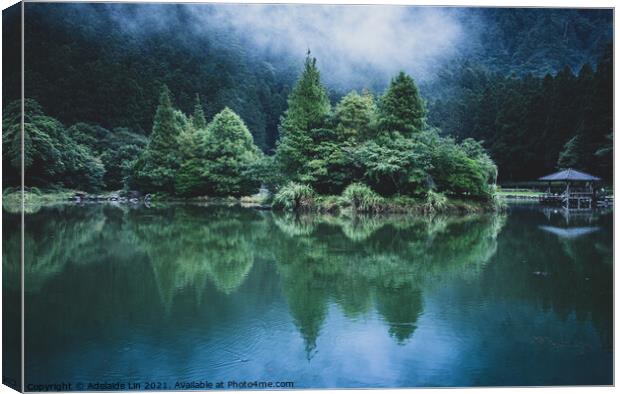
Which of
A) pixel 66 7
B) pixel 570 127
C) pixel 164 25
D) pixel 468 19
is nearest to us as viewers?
pixel 66 7

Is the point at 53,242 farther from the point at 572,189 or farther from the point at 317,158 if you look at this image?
the point at 317,158

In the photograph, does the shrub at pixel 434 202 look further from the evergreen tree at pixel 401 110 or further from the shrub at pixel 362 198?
the evergreen tree at pixel 401 110

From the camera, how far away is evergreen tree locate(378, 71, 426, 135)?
42.8 ft

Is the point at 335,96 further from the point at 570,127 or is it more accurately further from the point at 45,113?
the point at 45,113

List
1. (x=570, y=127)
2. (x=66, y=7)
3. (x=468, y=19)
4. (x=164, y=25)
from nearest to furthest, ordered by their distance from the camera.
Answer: (x=66, y=7) → (x=468, y=19) → (x=164, y=25) → (x=570, y=127)

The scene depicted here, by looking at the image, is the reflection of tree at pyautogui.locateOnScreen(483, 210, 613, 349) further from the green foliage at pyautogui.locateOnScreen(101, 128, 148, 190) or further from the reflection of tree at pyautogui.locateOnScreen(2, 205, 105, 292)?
the green foliage at pyautogui.locateOnScreen(101, 128, 148, 190)


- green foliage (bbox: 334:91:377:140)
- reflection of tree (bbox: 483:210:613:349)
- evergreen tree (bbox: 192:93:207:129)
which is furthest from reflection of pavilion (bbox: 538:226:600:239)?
evergreen tree (bbox: 192:93:207:129)

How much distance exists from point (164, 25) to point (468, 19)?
318 cm

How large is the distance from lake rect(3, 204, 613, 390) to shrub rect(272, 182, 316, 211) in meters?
6.35

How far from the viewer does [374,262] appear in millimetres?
7184

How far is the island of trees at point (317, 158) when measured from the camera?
12.9m

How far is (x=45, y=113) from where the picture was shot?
651 cm

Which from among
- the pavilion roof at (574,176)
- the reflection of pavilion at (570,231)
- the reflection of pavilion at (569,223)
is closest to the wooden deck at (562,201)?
the reflection of pavilion at (569,223)

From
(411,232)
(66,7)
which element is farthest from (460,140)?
(66,7)
